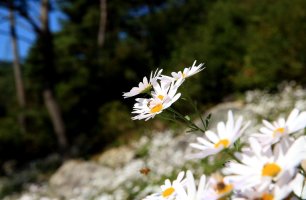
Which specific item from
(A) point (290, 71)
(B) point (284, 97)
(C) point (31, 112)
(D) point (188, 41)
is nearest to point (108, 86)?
(C) point (31, 112)

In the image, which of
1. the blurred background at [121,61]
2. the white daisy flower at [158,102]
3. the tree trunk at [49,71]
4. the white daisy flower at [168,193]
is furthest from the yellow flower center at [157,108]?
the tree trunk at [49,71]

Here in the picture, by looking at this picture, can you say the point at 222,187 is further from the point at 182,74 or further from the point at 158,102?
the point at 182,74

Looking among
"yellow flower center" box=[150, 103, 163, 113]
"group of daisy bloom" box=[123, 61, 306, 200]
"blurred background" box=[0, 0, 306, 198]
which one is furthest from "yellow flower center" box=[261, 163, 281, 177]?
"blurred background" box=[0, 0, 306, 198]

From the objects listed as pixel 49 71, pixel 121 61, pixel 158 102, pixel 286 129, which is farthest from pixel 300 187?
pixel 121 61

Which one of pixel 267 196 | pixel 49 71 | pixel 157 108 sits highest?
pixel 49 71

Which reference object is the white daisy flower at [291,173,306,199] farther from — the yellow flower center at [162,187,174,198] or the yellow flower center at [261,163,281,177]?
the yellow flower center at [162,187,174,198]

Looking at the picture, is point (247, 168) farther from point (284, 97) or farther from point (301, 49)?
point (301, 49)
